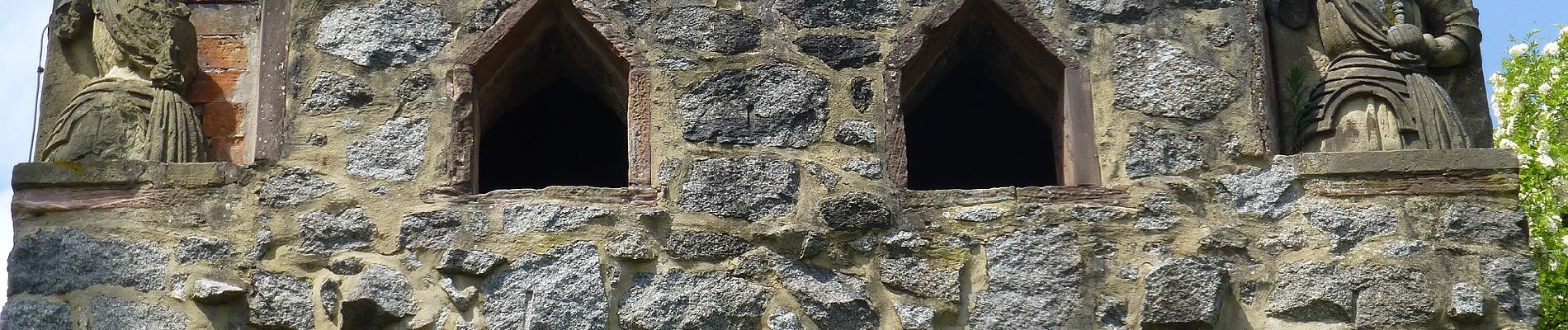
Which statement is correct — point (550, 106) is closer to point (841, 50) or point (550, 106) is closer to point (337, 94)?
point (337, 94)

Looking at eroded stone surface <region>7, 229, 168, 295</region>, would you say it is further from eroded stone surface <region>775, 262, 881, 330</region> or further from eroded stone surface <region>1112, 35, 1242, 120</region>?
eroded stone surface <region>1112, 35, 1242, 120</region>

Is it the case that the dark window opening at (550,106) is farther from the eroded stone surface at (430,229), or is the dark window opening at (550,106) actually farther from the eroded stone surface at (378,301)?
the eroded stone surface at (378,301)

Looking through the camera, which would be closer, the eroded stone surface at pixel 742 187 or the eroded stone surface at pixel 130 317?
the eroded stone surface at pixel 130 317

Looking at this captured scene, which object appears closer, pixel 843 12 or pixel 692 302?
pixel 692 302

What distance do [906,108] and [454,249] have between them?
1.57 metres

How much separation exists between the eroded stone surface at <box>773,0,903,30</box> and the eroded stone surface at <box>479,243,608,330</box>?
1.05 m

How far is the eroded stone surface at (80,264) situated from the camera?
6.41 metres

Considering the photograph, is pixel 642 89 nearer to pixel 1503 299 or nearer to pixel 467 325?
pixel 467 325

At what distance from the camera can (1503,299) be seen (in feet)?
20.9

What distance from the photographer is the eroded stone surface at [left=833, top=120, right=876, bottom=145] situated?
666 centimetres

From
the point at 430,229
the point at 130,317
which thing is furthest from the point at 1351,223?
the point at 130,317

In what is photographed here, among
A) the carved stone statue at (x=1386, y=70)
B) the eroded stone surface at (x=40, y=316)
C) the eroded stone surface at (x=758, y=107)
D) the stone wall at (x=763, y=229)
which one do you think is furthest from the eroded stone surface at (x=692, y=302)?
the carved stone statue at (x=1386, y=70)

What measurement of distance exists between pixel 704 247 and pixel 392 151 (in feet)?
3.40

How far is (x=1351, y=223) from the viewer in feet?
21.3
